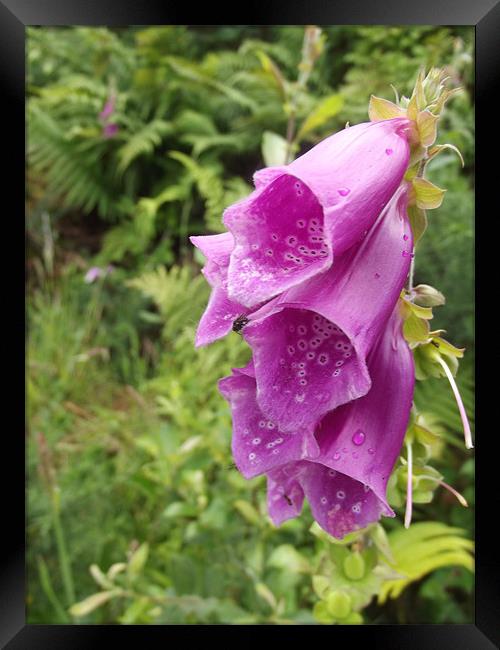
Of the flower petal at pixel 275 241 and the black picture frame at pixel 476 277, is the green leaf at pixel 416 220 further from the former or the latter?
the black picture frame at pixel 476 277

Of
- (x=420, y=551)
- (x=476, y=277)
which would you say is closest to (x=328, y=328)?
(x=476, y=277)

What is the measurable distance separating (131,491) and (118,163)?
1395 mm

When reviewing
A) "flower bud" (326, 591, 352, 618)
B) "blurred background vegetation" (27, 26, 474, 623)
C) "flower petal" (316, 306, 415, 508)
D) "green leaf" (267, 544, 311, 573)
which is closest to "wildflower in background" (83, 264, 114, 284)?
"blurred background vegetation" (27, 26, 474, 623)

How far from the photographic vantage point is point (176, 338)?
1559 mm

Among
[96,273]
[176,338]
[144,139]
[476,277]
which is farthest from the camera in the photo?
[144,139]

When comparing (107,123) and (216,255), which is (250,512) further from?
(107,123)

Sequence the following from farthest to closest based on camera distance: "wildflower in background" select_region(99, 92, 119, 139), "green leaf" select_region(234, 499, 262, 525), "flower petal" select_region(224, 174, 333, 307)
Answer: "wildflower in background" select_region(99, 92, 119, 139) → "green leaf" select_region(234, 499, 262, 525) → "flower petal" select_region(224, 174, 333, 307)

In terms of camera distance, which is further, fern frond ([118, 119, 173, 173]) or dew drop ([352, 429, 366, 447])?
fern frond ([118, 119, 173, 173])

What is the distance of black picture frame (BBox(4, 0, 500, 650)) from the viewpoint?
23.5 inches

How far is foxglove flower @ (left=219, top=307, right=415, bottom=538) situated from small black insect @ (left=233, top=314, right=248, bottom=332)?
29mm

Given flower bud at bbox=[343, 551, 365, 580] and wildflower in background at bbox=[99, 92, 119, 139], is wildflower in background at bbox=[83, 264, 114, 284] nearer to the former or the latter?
wildflower in background at bbox=[99, 92, 119, 139]

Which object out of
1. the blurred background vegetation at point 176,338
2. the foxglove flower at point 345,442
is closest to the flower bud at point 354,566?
the blurred background vegetation at point 176,338

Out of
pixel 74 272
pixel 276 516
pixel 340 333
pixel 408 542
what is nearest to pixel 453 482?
pixel 408 542

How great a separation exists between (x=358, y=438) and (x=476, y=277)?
0.36m
